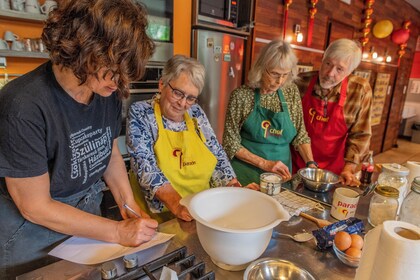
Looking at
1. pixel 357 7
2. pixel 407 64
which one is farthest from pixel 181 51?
pixel 407 64

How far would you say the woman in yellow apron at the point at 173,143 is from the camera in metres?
1.15

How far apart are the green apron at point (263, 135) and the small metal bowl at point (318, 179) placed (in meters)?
0.32

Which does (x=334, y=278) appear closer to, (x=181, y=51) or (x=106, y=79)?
(x=106, y=79)

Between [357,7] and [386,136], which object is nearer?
[357,7]

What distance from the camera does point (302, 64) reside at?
10.7 feet

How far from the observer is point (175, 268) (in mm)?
688

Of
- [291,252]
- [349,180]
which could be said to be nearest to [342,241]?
[291,252]

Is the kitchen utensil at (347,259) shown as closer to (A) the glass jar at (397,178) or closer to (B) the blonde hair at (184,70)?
(A) the glass jar at (397,178)

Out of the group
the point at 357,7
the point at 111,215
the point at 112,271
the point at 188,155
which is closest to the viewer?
the point at 112,271

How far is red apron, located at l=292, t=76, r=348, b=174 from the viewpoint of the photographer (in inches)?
69.7

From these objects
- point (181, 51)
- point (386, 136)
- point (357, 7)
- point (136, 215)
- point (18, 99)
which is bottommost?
point (386, 136)

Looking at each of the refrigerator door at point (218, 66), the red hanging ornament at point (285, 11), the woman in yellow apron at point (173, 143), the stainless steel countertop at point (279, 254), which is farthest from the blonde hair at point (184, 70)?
the red hanging ornament at point (285, 11)

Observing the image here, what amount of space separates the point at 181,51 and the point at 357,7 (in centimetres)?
318

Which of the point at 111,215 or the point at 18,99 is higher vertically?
the point at 18,99
